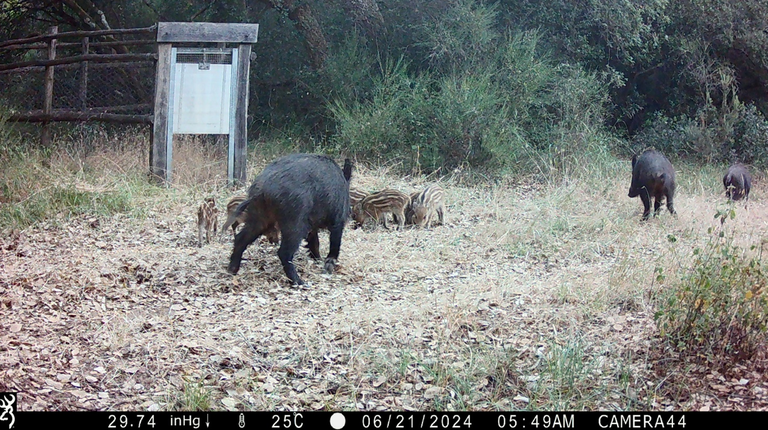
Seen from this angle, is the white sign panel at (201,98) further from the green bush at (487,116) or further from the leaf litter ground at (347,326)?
the green bush at (487,116)

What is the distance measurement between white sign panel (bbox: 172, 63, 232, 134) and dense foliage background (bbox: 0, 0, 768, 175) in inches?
114

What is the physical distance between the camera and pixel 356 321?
6379 mm

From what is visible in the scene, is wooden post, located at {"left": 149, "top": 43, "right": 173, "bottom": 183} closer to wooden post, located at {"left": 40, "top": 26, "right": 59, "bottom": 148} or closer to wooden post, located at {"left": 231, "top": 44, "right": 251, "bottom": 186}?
wooden post, located at {"left": 231, "top": 44, "right": 251, "bottom": 186}

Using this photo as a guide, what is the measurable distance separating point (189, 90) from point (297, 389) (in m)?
7.08

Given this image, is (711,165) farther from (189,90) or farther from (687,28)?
(189,90)

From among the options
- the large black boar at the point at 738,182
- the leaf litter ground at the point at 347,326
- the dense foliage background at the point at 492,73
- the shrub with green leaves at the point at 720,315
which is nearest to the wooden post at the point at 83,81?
the dense foliage background at the point at 492,73

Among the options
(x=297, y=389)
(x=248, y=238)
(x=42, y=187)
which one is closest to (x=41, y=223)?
(x=42, y=187)

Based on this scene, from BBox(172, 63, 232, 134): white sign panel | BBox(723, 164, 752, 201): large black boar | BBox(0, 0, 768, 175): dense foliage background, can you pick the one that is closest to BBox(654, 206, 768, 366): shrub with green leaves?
BBox(723, 164, 752, 201): large black boar

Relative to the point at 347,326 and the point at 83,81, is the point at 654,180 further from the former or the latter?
the point at 83,81

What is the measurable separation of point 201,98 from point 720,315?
8195 millimetres

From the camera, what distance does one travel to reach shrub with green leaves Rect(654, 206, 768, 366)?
5.15 metres

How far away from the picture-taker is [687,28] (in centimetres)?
1748
